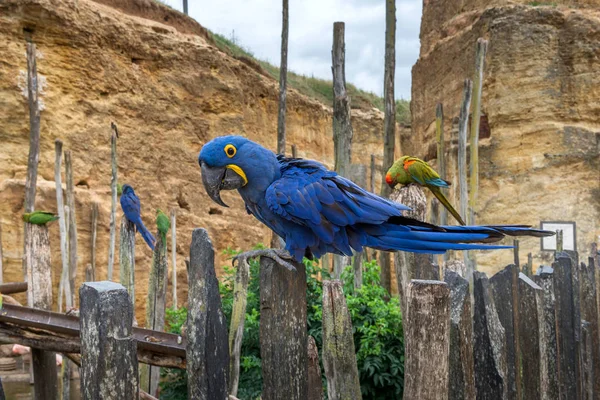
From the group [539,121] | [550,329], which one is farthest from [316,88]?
[550,329]

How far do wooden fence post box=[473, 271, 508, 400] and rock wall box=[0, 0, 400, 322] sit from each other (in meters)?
7.68

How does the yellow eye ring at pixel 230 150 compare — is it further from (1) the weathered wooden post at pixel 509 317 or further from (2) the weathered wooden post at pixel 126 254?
(2) the weathered wooden post at pixel 126 254

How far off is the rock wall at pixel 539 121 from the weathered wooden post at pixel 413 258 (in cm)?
749

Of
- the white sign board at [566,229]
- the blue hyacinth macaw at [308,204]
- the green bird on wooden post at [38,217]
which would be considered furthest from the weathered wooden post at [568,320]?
the white sign board at [566,229]

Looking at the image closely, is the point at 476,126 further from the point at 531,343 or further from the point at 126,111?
the point at 126,111

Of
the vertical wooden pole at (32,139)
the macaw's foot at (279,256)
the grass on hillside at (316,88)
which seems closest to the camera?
the macaw's foot at (279,256)

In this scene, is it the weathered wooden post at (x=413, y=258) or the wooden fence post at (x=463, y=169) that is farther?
the wooden fence post at (x=463, y=169)

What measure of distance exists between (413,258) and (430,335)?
1405 millimetres

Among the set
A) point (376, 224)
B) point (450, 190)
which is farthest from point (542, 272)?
point (450, 190)

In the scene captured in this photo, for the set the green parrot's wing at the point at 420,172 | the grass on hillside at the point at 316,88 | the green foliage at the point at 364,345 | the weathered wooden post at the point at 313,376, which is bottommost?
the green foliage at the point at 364,345

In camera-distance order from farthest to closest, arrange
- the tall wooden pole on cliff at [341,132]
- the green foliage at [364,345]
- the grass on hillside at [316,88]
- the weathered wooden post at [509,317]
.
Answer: the grass on hillside at [316,88]
the tall wooden pole on cliff at [341,132]
the green foliage at [364,345]
the weathered wooden post at [509,317]

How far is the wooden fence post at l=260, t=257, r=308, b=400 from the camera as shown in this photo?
1.71 m

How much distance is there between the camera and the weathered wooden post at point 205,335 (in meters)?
1.62

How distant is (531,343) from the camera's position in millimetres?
2518
